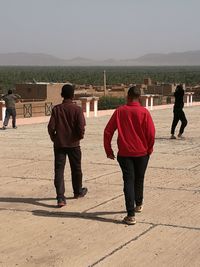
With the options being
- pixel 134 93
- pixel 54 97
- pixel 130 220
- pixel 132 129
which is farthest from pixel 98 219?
pixel 54 97

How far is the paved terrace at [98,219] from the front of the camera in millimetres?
5984

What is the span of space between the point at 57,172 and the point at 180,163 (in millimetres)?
4438

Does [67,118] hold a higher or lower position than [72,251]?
higher

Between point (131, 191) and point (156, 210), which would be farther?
point (156, 210)

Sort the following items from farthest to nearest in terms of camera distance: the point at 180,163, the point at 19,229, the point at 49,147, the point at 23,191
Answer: the point at 49,147
the point at 180,163
the point at 23,191
the point at 19,229

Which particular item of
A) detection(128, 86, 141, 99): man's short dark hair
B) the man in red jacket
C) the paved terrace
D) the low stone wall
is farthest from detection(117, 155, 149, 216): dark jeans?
the low stone wall

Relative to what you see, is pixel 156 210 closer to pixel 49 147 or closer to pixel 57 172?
pixel 57 172

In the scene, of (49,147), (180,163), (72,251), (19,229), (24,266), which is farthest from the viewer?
(49,147)

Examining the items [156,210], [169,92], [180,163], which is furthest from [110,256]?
[169,92]

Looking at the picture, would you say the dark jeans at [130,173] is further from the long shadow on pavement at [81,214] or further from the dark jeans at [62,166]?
Answer: the dark jeans at [62,166]

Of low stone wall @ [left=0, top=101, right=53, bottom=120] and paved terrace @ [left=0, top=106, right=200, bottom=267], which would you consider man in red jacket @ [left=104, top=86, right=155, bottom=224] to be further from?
low stone wall @ [left=0, top=101, right=53, bottom=120]

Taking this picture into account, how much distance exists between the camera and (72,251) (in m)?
6.13

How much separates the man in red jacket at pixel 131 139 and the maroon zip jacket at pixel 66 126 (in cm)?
103

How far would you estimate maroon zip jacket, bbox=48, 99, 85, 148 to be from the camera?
26.5 ft
